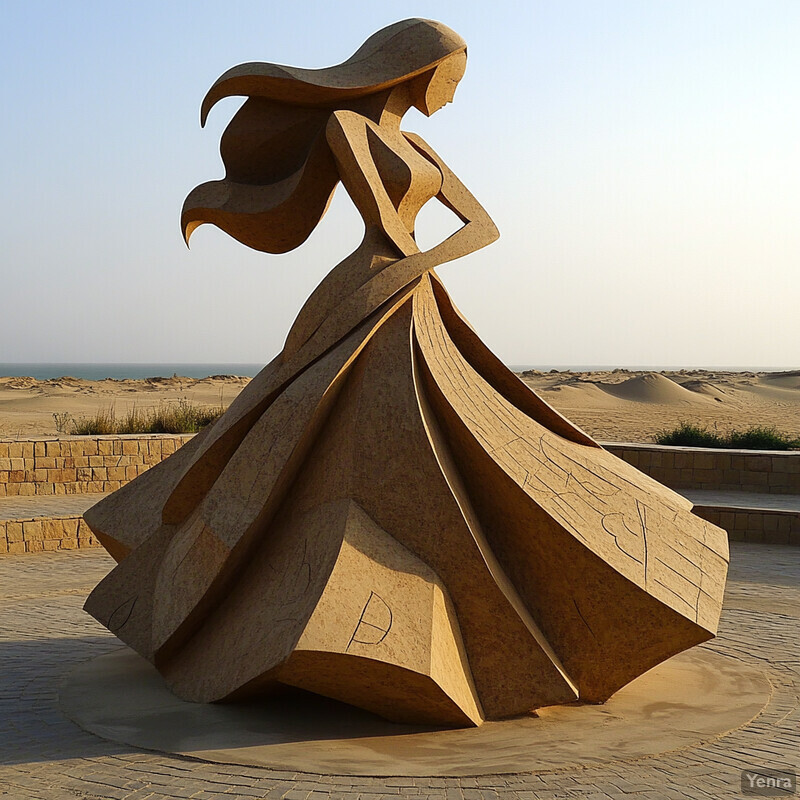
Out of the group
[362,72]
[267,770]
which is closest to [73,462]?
[362,72]

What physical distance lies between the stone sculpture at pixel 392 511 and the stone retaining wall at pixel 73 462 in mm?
7974

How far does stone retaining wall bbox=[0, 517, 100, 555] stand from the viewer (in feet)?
37.7

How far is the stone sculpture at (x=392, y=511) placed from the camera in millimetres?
5297

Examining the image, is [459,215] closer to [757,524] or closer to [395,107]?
[395,107]

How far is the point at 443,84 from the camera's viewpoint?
6.88 metres

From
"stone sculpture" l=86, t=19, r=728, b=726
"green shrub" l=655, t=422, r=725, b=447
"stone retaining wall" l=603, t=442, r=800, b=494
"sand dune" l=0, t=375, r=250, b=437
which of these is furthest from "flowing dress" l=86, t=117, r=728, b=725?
"sand dune" l=0, t=375, r=250, b=437

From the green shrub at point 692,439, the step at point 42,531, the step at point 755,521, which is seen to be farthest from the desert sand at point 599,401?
the step at point 755,521

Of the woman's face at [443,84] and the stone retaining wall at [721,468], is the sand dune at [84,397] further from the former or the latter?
the woman's face at [443,84]

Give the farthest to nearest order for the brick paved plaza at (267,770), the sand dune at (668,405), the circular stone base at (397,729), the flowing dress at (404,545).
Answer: the sand dune at (668,405)
the flowing dress at (404,545)
the circular stone base at (397,729)
the brick paved plaza at (267,770)

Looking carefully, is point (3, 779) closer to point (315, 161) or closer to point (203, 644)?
point (203, 644)

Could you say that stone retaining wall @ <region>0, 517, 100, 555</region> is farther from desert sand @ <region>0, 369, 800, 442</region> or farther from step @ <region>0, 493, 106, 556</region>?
desert sand @ <region>0, 369, 800, 442</region>

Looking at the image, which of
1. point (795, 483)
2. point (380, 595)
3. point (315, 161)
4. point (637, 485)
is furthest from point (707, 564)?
point (795, 483)

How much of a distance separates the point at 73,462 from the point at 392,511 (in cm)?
1020

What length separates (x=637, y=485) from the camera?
6.23 m
